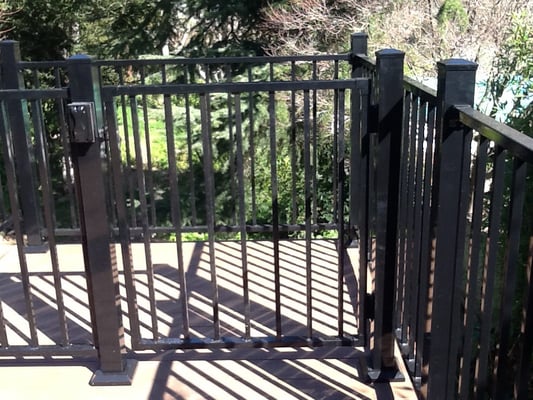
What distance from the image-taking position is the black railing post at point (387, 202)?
243 centimetres

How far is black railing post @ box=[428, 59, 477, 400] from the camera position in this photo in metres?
1.82

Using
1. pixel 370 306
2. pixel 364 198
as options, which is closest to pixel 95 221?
pixel 364 198

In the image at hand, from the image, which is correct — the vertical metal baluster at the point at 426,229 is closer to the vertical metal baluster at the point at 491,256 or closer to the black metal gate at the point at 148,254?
the vertical metal baluster at the point at 491,256

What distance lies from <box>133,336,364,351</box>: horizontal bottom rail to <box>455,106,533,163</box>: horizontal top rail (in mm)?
1505

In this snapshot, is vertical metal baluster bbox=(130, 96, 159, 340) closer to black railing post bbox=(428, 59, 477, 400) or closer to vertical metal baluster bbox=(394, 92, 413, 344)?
vertical metal baluster bbox=(394, 92, 413, 344)

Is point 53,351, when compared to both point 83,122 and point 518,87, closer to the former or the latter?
point 83,122

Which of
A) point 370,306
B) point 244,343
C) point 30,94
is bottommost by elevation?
point 244,343

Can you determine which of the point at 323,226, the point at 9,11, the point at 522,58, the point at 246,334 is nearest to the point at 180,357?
the point at 246,334

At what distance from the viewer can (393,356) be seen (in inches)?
108

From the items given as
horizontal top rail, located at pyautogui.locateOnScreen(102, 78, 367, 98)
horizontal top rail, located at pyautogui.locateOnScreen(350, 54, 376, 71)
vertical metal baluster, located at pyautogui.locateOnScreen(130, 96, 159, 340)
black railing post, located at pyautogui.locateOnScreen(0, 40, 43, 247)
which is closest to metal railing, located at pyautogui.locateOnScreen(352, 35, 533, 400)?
horizontal top rail, located at pyautogui.locateOnScreen(102, 78, 367, 98)

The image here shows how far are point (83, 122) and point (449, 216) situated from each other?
1.46m

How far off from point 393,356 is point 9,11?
40.7ft

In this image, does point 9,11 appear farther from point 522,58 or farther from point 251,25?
point 522,58

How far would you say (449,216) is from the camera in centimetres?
188
